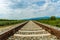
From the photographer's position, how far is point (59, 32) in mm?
8984

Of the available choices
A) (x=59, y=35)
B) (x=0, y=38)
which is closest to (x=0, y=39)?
(x=0, y=38)

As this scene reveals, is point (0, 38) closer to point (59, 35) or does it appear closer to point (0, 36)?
point (0, 36)

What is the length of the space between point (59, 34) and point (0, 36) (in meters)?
3.43

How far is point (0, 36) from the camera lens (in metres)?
7.08

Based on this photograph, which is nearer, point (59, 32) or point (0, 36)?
point (0, 36)

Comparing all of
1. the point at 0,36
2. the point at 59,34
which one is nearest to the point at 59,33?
the point at 59,34

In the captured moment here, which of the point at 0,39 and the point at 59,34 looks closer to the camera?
the point at 0,39

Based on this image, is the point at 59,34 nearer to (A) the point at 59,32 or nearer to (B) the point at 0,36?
(A) the point at 59,32

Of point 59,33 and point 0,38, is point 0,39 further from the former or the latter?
point 59,33

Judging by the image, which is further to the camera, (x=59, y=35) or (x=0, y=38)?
(x=59, y=35)

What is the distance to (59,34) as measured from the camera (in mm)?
8969

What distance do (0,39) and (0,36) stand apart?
0.17 metres

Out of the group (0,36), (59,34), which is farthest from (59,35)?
(0,36)

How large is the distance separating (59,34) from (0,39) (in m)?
3.48
